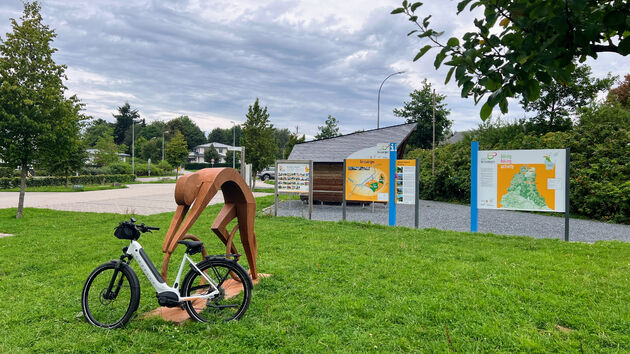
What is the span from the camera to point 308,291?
14.4 ft

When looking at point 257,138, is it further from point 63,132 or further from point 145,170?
point 145,170

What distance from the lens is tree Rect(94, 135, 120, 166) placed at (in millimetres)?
38875

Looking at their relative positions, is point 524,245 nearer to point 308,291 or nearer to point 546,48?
point 308,291

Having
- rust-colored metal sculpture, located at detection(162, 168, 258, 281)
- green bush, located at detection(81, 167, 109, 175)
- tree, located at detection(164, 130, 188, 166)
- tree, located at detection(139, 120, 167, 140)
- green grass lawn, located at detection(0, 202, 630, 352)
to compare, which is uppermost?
tree, located at detection(139, 120, 167, 140)

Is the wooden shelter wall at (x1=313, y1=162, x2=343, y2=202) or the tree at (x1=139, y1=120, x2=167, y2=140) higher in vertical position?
the tree at (x1=139, y1=120, x2=167, y2=140)

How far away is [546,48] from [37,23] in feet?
46.0

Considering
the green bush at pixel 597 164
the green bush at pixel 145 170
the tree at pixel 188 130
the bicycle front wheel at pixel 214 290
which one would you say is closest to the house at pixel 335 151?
the green bush at pixel 597 164

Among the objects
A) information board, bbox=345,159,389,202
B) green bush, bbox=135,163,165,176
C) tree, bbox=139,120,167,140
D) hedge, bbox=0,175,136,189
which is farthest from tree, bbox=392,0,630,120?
tree, bbox=139,120,167,140

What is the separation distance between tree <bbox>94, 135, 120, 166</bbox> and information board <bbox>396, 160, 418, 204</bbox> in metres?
37.6

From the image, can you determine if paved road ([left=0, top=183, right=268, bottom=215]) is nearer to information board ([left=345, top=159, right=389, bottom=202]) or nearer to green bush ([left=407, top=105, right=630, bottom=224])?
information board ([left=345, top=159, right=389, bottom=202])

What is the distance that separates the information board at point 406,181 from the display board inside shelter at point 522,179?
172 cm

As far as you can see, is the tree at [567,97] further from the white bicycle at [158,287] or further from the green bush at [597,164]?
the white bicycle at [158,287]

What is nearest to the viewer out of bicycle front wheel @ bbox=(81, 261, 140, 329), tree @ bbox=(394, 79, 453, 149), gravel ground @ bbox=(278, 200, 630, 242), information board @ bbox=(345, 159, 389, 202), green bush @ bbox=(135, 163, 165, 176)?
bicycle front wheel @ bbox=(81, 261, 140, 329)

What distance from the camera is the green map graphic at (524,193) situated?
866cm
